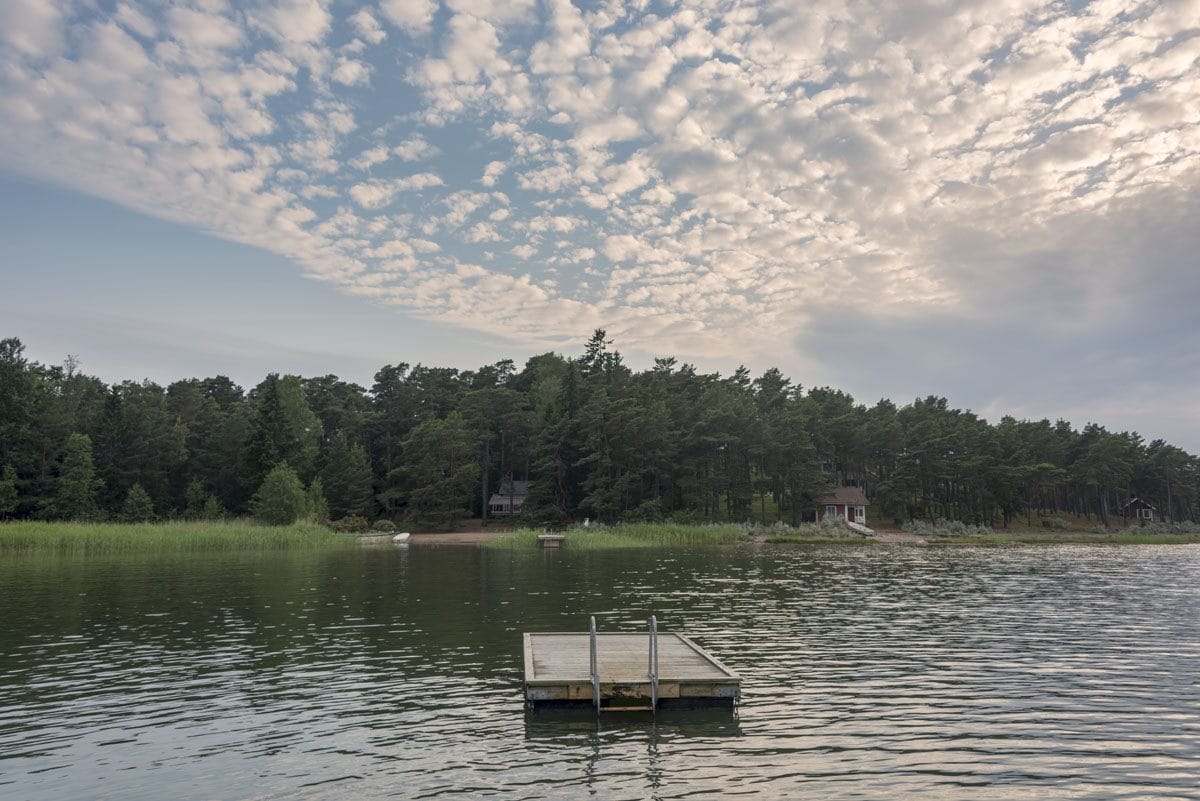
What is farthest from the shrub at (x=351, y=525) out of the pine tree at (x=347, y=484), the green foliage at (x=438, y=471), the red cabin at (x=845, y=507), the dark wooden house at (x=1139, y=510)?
the dark wooden house at (x=1139, y=510)

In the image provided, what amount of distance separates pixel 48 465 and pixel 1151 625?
10342cm

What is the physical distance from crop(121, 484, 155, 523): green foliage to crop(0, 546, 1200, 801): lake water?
55.2 meters

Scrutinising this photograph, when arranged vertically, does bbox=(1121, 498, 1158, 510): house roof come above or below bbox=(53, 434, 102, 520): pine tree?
below

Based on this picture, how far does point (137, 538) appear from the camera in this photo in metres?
59.0

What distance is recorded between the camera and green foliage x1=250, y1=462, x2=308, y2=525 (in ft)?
256

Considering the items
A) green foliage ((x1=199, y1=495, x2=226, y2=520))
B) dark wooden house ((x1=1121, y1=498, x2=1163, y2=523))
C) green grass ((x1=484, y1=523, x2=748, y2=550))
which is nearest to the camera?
green grass ((x1=484, y1=523, x2=748, y2=550))

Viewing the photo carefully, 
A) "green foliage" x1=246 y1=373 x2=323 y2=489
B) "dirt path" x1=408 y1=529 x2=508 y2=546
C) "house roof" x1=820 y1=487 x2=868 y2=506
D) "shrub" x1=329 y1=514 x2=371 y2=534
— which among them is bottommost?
"dirt path" x1=408 y1=529 x2=508 y2=546

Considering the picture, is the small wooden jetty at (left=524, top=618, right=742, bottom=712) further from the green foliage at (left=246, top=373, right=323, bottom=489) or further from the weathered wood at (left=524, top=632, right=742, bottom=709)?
the green foliage at (left=246, top=373, right=323, bottom=489)

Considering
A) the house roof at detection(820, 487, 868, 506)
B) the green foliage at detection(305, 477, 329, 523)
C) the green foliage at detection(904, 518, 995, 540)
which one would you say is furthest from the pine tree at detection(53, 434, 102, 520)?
the green foliage at detection(904, 518, 995, 540)

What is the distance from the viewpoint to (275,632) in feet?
83.5

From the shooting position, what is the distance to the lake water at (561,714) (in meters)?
12.3

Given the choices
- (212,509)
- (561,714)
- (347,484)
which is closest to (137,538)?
(212,509)

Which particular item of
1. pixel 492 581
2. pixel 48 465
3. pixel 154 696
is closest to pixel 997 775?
pixel 154 696

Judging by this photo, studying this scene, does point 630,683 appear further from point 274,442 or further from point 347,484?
point 347,484
